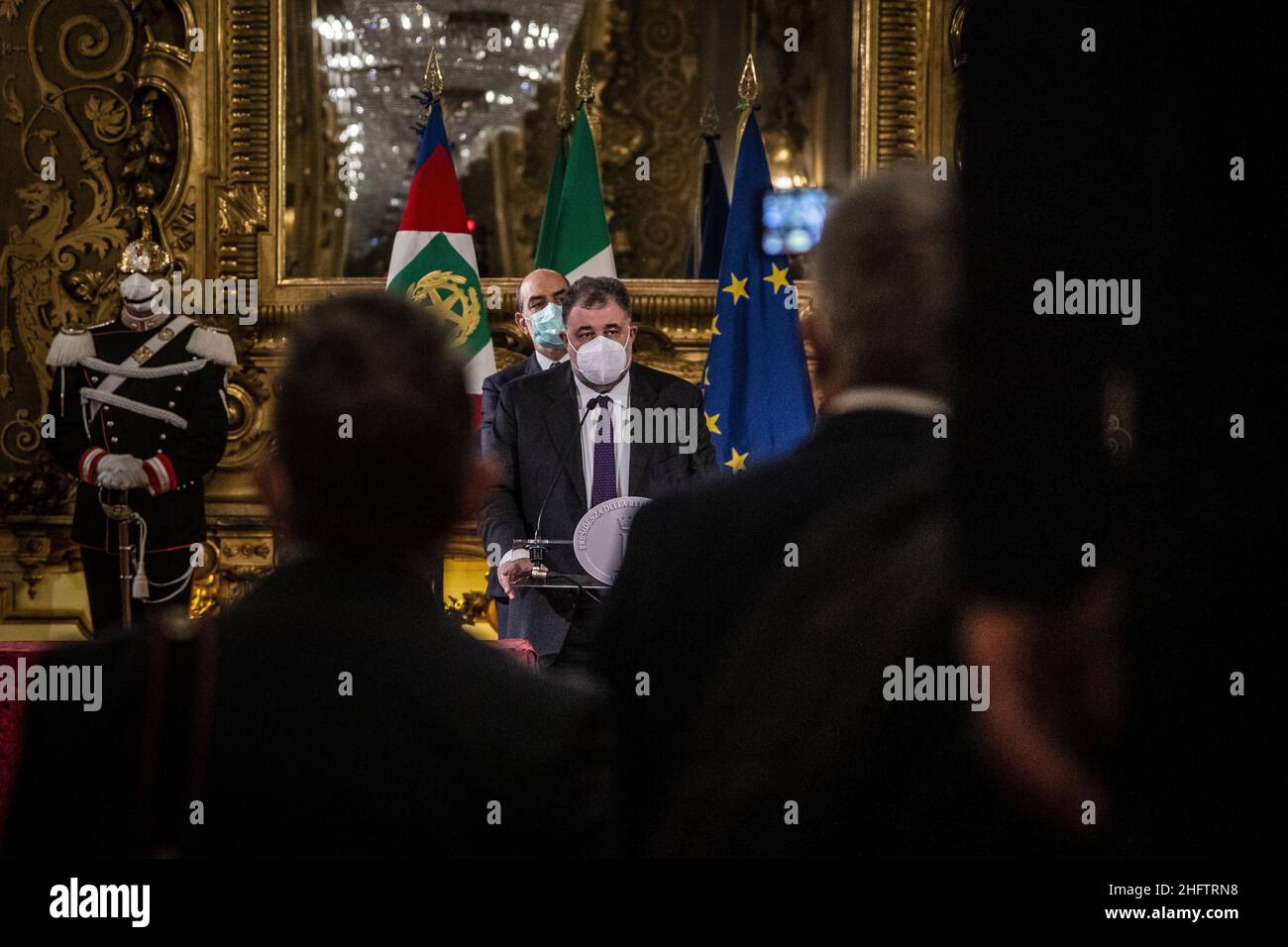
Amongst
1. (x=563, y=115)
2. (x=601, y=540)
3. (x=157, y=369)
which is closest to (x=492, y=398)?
(x=601, y=540)

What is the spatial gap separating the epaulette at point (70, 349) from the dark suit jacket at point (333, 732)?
10.6ft

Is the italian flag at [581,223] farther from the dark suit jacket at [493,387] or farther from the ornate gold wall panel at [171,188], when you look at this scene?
the dark suit jacket at [493,387]

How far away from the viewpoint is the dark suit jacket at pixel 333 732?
3.95 ft

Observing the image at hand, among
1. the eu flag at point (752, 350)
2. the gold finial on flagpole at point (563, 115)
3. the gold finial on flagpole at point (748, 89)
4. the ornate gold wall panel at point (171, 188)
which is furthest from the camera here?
the gold finial on flagpole at point (563, 115)

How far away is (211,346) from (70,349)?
1.37 ft

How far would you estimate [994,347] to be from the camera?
1.71m

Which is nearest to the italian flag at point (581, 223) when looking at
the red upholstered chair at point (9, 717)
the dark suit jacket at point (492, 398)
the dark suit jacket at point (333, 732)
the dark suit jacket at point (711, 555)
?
the dark suit jacket at point (492, 398)

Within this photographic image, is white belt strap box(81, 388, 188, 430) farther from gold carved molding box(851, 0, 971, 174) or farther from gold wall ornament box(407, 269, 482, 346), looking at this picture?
gold carved molding box(851, 0, 971, 174)

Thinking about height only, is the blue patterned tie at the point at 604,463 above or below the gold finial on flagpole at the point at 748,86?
below

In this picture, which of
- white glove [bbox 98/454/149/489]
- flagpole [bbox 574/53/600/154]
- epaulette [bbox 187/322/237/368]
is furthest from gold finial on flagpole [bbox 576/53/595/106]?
white glove [bbox 98/454/149/489]

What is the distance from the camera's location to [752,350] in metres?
4.48

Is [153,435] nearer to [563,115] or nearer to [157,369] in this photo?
[157,369]
